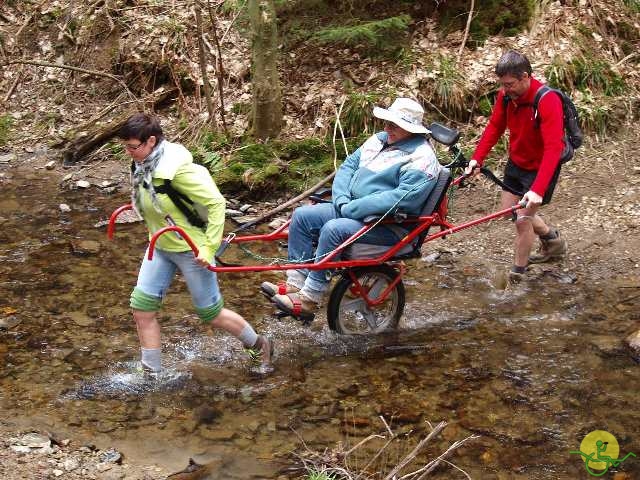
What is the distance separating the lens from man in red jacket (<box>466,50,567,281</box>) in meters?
6.46

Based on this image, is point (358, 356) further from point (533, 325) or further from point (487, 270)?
point (487, 270)

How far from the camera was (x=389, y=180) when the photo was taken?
19.9 ft

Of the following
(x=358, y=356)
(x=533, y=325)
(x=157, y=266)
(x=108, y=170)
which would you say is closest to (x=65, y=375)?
(x=157, y=266)

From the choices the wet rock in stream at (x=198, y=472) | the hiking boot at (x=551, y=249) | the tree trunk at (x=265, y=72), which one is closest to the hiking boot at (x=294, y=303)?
the wet rock in stream at (x=198, y=472)

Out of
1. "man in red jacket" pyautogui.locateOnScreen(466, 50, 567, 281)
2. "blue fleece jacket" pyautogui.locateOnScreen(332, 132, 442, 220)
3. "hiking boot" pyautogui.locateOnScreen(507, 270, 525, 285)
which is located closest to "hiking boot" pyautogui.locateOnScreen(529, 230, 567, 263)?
"man in red jacket" pyautogui.locateOnScreen(466, 50, 567, 281)

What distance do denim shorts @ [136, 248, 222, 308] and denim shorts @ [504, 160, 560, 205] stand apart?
329 centimetres

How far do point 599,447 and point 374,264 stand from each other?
7.28ft

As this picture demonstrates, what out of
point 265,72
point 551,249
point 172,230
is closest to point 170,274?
point 172,230

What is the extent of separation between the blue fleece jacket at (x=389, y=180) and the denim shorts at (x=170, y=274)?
4.37 feet

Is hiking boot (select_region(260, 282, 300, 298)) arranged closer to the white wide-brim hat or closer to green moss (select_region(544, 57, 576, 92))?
the white wide-brim hat

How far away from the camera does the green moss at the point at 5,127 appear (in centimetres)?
1176

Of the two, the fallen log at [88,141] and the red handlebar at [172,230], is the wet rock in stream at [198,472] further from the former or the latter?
the fallen log at [88,141]

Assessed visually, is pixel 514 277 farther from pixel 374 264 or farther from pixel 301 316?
pixel 301 316

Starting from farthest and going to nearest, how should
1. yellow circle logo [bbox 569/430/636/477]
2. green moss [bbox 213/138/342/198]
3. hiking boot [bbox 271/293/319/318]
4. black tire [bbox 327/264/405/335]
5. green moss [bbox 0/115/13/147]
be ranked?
green moss [bbox 0/115/13/147] → green moss [bbox 213/138/342/198] → black tire [bbox 327/264/405/335] → hiking boot [bbox 271/293/319/318] → yellow circle logo [bbox 569/430/636/477]
